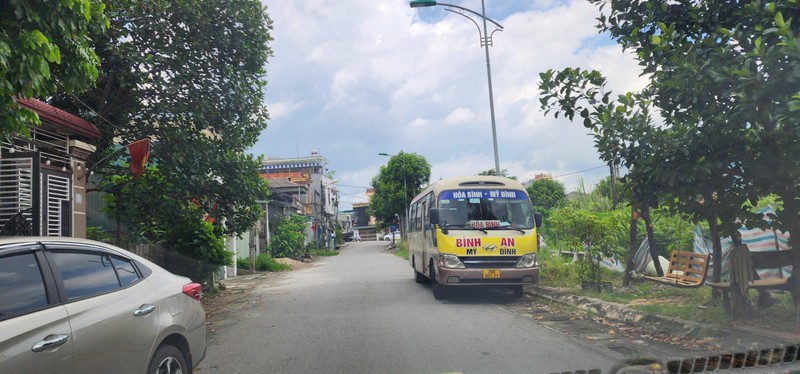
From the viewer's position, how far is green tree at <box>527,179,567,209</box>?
135ft

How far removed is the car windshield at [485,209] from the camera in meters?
11.5

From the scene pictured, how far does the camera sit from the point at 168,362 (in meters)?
4.48

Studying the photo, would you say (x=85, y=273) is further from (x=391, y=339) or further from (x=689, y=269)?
(x=689, y=269)

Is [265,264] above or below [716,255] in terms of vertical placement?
below

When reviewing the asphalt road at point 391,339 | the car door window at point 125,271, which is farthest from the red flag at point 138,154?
the car door window at point 125,271

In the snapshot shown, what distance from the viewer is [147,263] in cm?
492

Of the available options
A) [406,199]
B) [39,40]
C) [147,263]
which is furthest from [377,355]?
[406,199]

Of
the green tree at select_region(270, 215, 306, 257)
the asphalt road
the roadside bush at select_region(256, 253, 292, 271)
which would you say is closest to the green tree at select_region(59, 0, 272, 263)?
the asphalt road

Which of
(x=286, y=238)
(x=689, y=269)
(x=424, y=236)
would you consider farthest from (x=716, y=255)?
(x=286, y=238)

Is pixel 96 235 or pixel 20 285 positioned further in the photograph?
pixel 96 235

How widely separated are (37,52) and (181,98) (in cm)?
643

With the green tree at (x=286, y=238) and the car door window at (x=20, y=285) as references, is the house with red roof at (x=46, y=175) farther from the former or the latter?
the green tree at (x=286, y=238)

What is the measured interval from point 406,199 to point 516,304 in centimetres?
3455

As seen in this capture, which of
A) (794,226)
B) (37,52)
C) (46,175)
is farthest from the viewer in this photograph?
(46,175)
